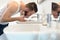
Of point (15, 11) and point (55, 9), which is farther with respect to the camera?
point (15, 11)

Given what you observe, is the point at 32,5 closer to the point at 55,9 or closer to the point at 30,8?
the point at 30,8

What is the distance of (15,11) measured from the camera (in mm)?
937

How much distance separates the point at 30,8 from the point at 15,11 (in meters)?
0.15

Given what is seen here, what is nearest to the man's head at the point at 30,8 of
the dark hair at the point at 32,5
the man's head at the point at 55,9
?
the dark hair at the point at 32,5

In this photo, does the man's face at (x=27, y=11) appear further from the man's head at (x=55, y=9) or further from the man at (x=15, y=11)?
the man's head at (x=55, y=9)

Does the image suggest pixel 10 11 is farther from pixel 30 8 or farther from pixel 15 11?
pixel 30 8

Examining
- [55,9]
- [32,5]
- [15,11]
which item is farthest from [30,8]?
[55,9]

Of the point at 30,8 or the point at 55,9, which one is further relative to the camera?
the point at 30,8

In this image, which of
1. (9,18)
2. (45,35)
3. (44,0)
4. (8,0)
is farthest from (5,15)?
(45,35)

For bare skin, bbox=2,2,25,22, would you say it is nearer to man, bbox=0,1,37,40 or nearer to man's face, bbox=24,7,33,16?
man, bbox=0,1,37,40

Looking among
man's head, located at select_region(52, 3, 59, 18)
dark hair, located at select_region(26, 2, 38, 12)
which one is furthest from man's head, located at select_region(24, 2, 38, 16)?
man's head, located at select_region(52, 3, 59, 18)

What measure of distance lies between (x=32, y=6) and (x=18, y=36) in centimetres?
46

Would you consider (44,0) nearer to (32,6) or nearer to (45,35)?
(32,6)

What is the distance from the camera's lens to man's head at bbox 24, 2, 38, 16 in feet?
3.22
